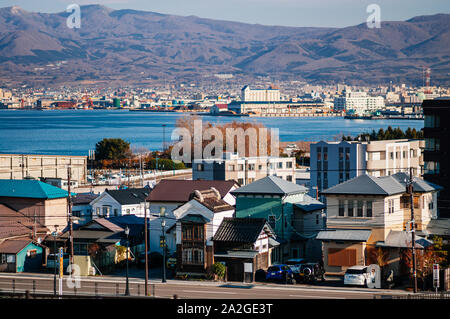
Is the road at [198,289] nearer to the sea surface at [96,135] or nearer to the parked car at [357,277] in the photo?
the parked car at [357,277]

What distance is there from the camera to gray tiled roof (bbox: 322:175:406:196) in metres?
17.2

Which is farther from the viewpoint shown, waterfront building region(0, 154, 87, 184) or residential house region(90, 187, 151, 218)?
waterfront building region(0, 154, 87, 184)

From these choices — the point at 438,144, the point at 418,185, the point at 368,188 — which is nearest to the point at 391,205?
the point at 368,188

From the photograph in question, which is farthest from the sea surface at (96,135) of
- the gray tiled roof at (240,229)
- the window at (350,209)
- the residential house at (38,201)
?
the gray tiled roof at (240,229)

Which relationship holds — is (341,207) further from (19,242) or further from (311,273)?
(19,242)

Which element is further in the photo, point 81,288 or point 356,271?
point 356,271

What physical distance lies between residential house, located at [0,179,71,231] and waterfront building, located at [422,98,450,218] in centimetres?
1209

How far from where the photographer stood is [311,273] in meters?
16.3

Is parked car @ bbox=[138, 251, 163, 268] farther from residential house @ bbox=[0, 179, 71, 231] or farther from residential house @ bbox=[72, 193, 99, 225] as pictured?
residential house @ bbox=[72, 193, 99, 225]

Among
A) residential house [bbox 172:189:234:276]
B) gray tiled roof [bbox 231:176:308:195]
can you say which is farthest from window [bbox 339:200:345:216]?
residential house [bbox 172:189:234:276]

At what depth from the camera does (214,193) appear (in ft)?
60.6

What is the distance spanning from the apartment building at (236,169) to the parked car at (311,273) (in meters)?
14.1

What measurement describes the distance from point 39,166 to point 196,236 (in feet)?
69.5

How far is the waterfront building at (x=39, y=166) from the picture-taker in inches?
1371
